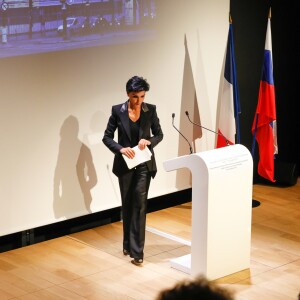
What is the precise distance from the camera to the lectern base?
5316 mm

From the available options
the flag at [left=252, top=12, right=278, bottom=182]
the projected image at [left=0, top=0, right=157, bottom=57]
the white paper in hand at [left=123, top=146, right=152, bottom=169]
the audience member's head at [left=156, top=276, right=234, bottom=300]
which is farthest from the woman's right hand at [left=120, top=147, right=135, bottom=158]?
the audience member's head at [left=156, top=276, right=234, bottom=300]

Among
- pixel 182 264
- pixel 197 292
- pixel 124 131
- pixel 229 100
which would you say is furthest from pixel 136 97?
pixel 197 292

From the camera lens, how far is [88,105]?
6152 mm

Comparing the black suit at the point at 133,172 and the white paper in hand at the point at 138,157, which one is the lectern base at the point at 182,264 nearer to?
the black suit at the point at 133,172

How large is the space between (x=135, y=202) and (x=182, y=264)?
634mm

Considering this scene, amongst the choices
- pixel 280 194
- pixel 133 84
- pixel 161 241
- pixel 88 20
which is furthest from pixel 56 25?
pixel 280 194

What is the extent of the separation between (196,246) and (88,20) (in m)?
2.31

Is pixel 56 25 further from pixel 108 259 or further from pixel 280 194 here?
pixel 280 194

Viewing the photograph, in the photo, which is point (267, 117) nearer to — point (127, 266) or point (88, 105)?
point (88, 105)

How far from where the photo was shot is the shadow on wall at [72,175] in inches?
238

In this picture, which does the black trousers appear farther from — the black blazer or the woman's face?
the woman's face

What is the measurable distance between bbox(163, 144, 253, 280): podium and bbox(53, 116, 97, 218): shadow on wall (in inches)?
47.0

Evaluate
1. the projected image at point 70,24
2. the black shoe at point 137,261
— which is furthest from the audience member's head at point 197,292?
the projected image at point 70,24

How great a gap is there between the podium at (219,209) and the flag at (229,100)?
1.96 m
